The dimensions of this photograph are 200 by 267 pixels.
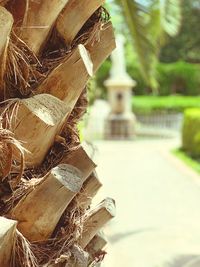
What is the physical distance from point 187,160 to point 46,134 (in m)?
15.3

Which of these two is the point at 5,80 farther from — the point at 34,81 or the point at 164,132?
the point at 164,132

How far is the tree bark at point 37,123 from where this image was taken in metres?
1.66

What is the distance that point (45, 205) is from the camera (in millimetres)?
1691

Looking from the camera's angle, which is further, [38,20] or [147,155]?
[147,155]

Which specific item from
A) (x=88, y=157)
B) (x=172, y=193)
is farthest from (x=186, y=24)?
(x=88, y=157)

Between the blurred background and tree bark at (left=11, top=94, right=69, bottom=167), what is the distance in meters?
0.54

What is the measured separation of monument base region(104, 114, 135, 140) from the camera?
24.3 m

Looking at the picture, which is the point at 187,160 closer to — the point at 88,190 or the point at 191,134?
the point at 191,134

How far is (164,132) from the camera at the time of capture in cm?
2606

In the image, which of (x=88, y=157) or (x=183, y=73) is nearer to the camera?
(x=88, y=157)

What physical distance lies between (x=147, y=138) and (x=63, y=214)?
23.3 metres

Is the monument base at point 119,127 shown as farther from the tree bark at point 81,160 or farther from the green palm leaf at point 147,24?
the tree bark at point 81,160

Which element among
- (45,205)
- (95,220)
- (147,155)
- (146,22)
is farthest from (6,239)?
(147,155)

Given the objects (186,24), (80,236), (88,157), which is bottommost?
(186,24)
